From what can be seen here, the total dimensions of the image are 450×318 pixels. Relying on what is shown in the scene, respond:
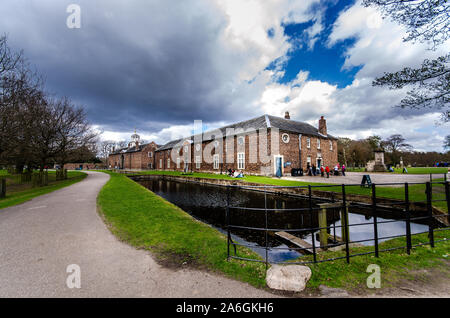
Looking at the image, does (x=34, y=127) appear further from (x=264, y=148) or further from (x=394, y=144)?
(x=394, y=144)

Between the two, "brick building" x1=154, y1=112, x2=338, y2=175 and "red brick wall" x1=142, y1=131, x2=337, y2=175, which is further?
"red brick wall" x1=142, y1=131, x2=337, y2=175

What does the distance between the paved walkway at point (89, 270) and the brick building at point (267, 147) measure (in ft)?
63.1

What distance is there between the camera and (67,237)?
4473 mm

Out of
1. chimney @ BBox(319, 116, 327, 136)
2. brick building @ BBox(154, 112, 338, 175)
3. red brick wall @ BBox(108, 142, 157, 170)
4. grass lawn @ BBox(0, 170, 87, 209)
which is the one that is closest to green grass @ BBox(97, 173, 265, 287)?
grass lawn @ BBox(0, 170, 87, 209)

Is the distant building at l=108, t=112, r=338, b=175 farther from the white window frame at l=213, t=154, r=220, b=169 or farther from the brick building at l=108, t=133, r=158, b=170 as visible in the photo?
the brick building at l=108, t=133, r=158, b=170

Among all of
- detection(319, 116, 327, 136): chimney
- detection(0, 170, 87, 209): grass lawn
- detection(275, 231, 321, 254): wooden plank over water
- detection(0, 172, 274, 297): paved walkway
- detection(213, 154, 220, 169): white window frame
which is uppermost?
detection(319, 116, 327, 136): chimney

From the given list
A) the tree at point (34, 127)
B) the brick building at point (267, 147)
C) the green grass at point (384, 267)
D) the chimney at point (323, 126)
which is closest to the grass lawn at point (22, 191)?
the tree at point (34, 127)

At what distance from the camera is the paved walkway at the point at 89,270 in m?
2.49

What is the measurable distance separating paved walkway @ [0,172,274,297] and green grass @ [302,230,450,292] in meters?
1.16

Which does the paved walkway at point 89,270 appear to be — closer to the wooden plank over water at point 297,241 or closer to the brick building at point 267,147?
the wooden plank over water at point 297,241

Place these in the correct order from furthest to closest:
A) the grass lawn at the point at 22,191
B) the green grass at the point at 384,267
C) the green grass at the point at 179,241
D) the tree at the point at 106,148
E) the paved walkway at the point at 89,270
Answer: the tree at the point at 106,148 → the grass lawn at the point at 22,191 → the green grass at the point at 179,241 → the green grass at the point at 384,267 → the paved walkway at the point at 89,270

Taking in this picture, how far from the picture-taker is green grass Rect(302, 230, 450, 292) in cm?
266

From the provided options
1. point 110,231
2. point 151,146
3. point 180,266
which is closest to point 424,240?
point 180,266
